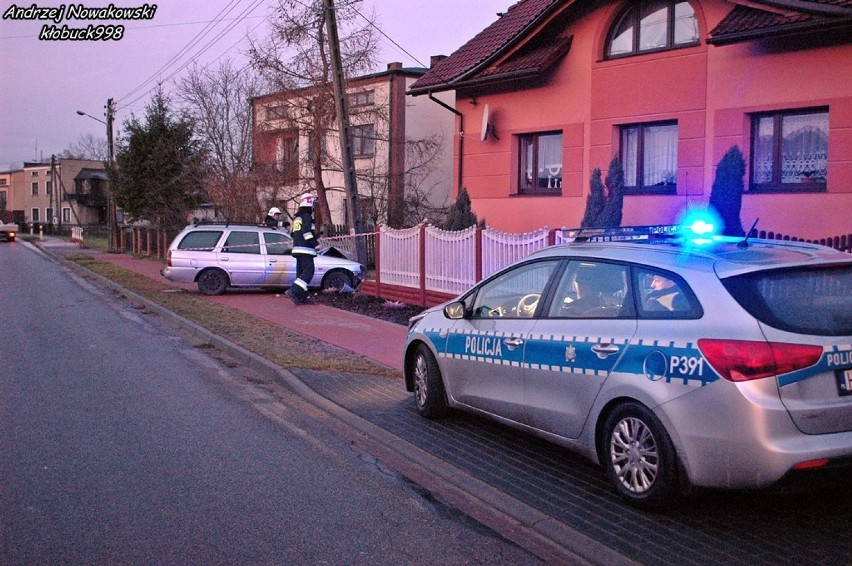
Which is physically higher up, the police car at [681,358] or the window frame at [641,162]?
the window frame at [641,162]

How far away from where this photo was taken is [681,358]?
199 inches

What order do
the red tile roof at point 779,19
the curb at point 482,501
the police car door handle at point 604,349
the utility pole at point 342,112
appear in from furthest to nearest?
the utility pole at point 342,112
the red tile roof at point 779,19
the police car door handle at point 604,349
the curb at point 482,501

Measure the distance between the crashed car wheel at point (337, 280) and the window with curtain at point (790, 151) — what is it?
9179 mm

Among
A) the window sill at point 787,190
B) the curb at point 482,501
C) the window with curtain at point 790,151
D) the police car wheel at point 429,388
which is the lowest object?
the curb at point 482,501

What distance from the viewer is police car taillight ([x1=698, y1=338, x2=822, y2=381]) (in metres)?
4.76

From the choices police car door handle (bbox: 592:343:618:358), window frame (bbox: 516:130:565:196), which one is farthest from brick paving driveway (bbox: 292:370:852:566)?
window frame (bbox: 516:130:565:196)

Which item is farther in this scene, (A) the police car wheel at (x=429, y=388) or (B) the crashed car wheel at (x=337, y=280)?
(B) the crashed car wheel at (x=337, y=280)

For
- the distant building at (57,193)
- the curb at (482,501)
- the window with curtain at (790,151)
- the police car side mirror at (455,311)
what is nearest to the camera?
the curb at (482,501)

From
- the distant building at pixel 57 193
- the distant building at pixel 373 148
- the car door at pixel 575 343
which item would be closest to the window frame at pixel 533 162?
the distant building at pixel 373 148

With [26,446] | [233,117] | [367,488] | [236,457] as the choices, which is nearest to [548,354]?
[367,488]

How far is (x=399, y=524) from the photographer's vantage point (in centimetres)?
534

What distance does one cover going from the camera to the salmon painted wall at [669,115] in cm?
1256

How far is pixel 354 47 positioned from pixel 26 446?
1921 cm

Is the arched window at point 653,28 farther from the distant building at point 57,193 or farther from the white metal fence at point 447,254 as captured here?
the distant building at point 57,193
